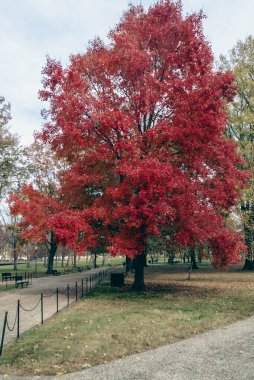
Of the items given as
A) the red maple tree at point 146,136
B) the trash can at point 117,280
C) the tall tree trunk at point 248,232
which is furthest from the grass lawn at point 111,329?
the tall tree trunk at point 248,232

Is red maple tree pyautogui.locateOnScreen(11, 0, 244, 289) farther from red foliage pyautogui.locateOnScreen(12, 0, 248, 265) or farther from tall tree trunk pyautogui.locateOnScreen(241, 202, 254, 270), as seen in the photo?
tall tree trunk pyautogui.locateOnScreen(241, 202, 254, 270)

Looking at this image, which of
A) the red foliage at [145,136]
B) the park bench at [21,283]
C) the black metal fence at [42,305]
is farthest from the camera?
the park bench at [21,283]

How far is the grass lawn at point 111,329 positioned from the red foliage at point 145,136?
2701 mm

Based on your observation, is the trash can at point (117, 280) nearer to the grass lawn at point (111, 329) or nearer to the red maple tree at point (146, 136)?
the red maple tree at point (146, 136)

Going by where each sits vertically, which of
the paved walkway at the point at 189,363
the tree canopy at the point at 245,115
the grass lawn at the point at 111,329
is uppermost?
the tree canopy at the point at 245,115

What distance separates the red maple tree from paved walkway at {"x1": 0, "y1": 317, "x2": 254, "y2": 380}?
23.2ft

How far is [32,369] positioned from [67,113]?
12605 mm

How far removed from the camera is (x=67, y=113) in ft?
60.2

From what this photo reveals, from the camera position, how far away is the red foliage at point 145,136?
17109 millimetres

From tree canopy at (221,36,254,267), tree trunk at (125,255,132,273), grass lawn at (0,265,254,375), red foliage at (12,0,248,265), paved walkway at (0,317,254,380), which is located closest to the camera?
paved walkway at (0,317,254,380)

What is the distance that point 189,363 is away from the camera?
8.38 m

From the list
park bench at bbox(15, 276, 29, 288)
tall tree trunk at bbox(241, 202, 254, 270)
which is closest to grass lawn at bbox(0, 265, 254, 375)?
park bench at bbox(15, 276, 29, 288)

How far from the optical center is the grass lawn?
8703 millimetres

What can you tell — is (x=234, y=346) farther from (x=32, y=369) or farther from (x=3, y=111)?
(x=3, y=111)
